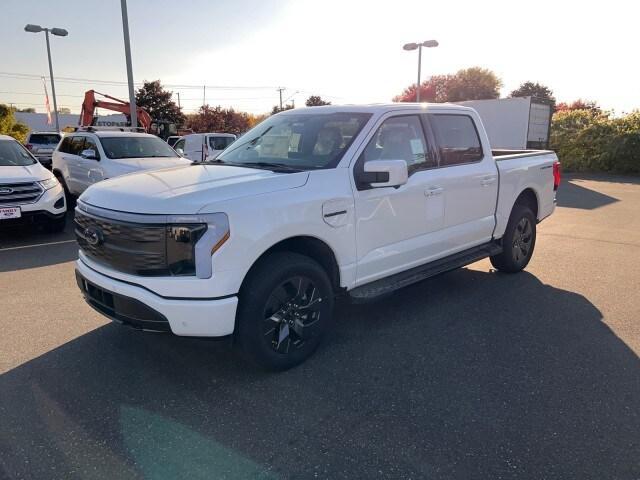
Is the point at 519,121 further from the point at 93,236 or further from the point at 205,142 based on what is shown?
the point at 93,236

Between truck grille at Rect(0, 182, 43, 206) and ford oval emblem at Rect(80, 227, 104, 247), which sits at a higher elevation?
ford oval emblem at Rect(80, 227, 104, 247)

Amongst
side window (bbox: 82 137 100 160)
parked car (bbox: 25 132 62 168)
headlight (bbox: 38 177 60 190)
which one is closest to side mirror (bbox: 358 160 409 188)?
headlight (bbox: 38 177 60 190)

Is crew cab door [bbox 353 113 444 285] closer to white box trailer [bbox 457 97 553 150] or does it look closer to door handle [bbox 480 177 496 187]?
door handle [bbox 480 177 496 187]

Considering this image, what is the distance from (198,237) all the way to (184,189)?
1.47 feet

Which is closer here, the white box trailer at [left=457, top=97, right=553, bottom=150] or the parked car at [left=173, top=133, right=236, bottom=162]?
the parked car at [left=173, top=133, right=236, bottom=162]

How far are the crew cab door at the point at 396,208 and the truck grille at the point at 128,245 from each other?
1.54 m

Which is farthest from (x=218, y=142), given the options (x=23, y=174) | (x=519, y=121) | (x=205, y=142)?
(x=519, y=121)

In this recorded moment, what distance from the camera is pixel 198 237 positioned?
301 cm

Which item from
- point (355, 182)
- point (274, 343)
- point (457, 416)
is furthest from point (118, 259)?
point (457, 416)

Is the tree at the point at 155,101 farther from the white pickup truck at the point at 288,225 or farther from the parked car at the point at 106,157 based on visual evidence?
the white pickup truck at the point at 288,225

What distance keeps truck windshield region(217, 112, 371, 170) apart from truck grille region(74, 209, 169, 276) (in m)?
1.25

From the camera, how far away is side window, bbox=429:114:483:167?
477 centimetres

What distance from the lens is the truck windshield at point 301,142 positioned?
3979 millimetres

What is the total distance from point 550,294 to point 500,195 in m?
1.22
